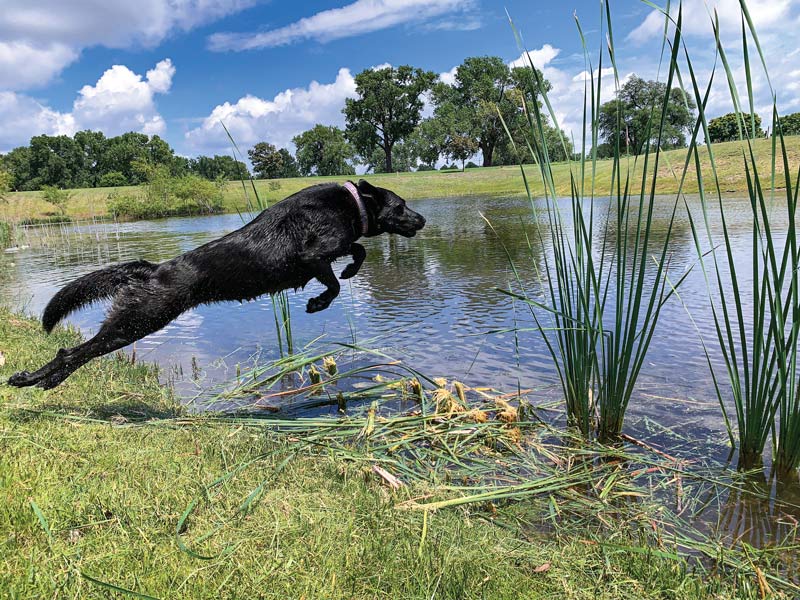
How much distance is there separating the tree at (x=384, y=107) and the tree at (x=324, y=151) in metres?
3.06

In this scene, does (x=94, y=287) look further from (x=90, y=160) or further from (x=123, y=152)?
(x=90, y=160)

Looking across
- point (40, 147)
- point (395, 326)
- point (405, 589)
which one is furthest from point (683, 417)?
point (40, 147)

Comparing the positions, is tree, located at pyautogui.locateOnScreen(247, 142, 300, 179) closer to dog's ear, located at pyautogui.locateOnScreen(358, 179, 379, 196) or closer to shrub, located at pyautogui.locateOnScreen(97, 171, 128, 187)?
shrub, located at pyautogui.locateOnScreen(97, 171, 128, 187)

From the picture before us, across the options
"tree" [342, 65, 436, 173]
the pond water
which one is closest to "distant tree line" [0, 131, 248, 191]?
"tree" [342, 65, 436, 173]

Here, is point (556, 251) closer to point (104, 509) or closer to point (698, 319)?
point (104, 509)

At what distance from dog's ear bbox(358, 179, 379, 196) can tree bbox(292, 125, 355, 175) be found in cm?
6846

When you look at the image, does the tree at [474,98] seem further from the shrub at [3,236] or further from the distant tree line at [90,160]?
the shrub at [3,236]

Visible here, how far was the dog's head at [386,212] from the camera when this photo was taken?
4539 mm

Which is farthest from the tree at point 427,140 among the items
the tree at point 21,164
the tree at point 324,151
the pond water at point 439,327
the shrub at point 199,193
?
the tree at point 21,164

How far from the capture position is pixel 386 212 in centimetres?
466

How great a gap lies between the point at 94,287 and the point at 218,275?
948mm

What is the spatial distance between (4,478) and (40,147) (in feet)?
325

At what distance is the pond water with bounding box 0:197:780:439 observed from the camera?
5.00 metres

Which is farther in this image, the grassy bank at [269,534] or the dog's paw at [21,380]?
the dog's paw at [21,380]
